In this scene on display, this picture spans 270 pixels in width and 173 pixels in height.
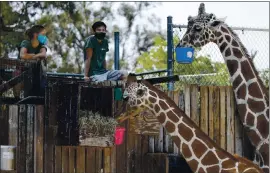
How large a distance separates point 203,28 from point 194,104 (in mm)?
1139

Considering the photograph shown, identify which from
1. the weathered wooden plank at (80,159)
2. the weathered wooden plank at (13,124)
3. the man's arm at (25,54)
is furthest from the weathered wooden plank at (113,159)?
the man's arm at (25,54)

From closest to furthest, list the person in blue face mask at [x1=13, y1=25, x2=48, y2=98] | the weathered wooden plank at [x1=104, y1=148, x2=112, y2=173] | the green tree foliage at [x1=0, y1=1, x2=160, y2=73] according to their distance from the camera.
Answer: the weathered wooden plank at [x1=104, y1=148, x2=112, y2=173] → the person in blue face mask at [x1=13, y1=25, x2=48, y2=98] → the green tree foliage at [x1=0, y1=1, x2=160, y2=73]

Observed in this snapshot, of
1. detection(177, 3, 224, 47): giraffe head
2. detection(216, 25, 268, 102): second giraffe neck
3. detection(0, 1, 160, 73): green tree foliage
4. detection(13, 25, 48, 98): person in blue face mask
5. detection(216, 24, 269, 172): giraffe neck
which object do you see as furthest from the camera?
detection(0, 1, 160, 73): green tree foliage

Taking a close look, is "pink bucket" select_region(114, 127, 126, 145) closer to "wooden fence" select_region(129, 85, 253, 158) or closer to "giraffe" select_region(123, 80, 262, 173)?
"wooden fence" select_region(129, 85, 253, 158)

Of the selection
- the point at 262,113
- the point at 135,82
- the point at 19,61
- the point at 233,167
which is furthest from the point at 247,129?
the point at 19,61

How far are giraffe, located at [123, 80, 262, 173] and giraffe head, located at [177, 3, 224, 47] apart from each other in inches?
56.9

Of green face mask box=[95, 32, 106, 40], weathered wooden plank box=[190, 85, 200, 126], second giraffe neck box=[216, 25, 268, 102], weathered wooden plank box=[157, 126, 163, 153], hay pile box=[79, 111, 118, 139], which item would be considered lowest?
weathered wooden plank box=[157, 126, 163, 153]

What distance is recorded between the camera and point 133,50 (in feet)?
100

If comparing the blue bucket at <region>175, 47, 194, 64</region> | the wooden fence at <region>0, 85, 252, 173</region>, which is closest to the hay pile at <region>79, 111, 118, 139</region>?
the wooden fence at <region>0, 85, 252, 173</region>

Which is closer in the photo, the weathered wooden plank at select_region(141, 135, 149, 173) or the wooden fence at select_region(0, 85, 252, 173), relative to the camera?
the wooden fence at select_region(0, 85, 252, 173)

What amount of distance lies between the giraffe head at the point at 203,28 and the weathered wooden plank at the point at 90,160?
6.77 feet

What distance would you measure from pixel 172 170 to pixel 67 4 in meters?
16.8

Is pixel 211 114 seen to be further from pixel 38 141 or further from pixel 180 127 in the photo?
pixel 38 141

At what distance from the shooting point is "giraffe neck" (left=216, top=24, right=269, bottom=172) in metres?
8.57
